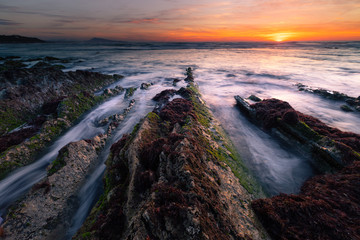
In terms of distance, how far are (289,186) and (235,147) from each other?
3934 mm

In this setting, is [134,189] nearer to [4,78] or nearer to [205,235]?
[205,235]

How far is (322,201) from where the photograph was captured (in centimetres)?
627

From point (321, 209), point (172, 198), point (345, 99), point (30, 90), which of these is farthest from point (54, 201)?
point (345, 99)

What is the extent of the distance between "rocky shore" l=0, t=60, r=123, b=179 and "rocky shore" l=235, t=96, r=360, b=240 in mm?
14543

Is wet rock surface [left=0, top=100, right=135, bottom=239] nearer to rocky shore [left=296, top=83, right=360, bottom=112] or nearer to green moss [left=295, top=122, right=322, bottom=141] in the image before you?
green moss [left=295, top=122, right=322, bottom=141]

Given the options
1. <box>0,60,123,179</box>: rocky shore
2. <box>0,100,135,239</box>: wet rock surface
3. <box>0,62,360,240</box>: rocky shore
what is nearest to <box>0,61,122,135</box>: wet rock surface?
<box>0,60,123,179</box>: rocky shore

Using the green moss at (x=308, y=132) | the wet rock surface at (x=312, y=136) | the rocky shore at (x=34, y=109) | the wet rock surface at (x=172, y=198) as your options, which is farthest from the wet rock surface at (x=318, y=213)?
the rocky shore at (x=34, y=109)

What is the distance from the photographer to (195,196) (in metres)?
4.23

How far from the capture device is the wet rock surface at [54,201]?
5.95 m

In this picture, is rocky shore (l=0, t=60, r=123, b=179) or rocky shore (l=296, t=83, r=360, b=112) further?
rocky shore (l=296, t=83, r=360, b=112)

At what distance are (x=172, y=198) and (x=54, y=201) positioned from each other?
21.9 ft

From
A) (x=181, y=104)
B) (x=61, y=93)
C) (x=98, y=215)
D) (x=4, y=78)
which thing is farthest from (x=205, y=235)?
(x=4, y=78)

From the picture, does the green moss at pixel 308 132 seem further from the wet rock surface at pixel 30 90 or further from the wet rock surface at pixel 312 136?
the wet rock surface at pixel 30 90

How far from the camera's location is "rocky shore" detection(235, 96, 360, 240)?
207 inches
